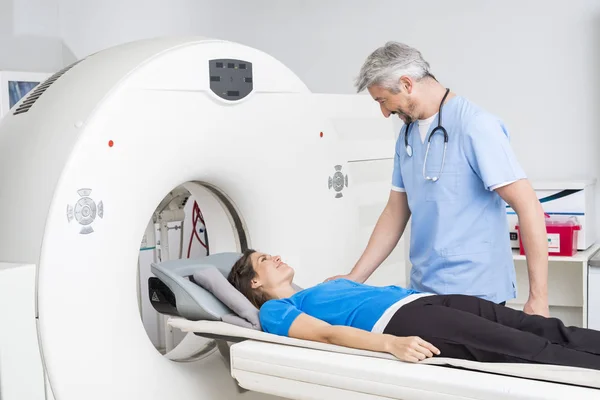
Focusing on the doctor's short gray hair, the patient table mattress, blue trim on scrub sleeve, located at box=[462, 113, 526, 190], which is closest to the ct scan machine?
the patient table mattress

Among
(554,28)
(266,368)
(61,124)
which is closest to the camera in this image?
(266,368)

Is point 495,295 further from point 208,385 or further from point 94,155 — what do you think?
point 94,155

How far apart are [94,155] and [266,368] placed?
0.60 m

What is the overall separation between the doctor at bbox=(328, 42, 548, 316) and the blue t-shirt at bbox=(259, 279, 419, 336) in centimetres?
19

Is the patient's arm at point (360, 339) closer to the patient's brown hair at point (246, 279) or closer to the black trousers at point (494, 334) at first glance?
the black trousers at point (494, 334)

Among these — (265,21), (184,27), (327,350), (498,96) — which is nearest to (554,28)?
(498,96)

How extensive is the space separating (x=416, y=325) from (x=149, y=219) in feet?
2.31

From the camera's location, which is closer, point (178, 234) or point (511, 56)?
point (511, 56)

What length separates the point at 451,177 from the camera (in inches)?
76.1

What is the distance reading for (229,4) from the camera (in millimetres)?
3764

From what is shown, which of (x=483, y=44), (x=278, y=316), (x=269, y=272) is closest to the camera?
(x=278, y=316)

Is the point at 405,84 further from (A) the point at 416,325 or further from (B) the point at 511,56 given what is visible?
(B) the point at 511,56

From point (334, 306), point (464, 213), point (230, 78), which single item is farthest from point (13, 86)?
point (464, 213)

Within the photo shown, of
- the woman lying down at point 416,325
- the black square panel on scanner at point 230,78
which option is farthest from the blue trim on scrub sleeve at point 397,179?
the black square panel on scanner at point 230,78
